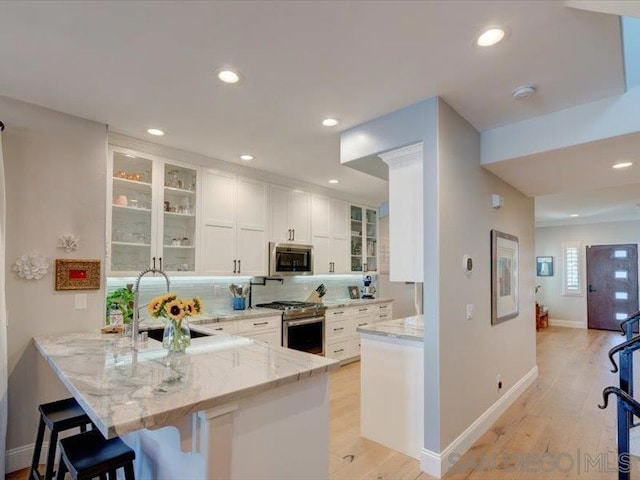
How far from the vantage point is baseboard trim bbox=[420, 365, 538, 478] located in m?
2.43

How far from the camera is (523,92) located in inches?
94.0

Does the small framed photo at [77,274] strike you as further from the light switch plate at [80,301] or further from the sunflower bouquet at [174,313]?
the sunflower bouquet at [174,313]

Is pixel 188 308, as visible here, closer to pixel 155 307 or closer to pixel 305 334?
pixel 155 307

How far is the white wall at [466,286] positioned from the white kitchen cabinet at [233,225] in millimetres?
2517

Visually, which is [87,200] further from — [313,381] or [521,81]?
[521,81]

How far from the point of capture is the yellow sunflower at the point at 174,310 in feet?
6.45

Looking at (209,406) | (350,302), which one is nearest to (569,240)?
(350,302)

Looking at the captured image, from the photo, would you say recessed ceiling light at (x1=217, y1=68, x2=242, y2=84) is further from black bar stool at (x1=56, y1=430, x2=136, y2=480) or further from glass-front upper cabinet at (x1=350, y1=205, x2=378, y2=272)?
glass-front upper cabinet at (x1=350, y1=205, x2=378, y2=272)

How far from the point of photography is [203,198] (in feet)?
12.9

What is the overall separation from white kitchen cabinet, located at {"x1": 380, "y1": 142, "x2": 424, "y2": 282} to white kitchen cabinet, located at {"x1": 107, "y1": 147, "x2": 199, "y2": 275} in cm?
221

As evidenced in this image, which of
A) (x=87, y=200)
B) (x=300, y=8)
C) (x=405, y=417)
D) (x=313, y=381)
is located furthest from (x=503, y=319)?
(x=87, y=200)

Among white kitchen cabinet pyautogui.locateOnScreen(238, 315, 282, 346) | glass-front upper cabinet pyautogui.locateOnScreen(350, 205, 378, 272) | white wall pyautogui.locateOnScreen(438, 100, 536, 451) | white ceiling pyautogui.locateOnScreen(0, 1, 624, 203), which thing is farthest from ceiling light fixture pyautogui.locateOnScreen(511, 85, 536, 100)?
glass-front upper cabinet pyautogui.locateOnScreen(350, 205, 378, 272)

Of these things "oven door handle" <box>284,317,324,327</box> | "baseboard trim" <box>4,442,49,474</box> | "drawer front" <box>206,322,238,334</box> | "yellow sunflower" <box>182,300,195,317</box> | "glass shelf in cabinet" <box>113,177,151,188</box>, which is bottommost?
"baseboard trim" <box>4,442,49,474</box>

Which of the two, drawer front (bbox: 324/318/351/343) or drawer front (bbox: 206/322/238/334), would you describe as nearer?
drawer front (bbox: 206/322/238/334)
